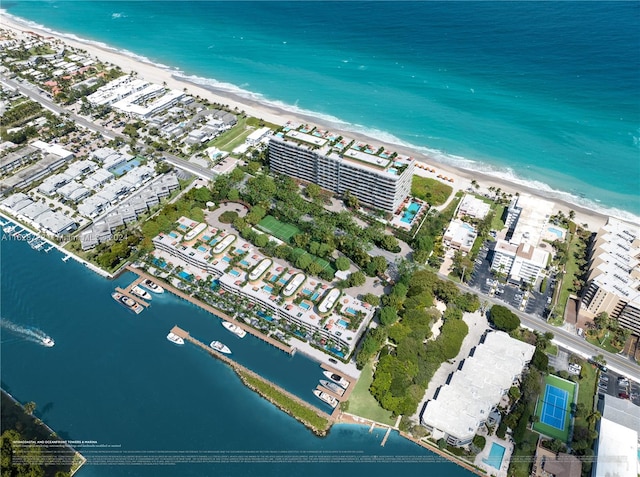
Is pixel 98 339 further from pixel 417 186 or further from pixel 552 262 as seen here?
pixel 552 262

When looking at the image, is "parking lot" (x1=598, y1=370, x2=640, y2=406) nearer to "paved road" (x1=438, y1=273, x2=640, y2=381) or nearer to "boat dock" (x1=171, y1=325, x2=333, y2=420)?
"paved road" (x1=438, y1=273, x2=640, y2=381)

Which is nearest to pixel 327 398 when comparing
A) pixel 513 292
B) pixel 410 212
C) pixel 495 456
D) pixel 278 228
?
pixel 495 456

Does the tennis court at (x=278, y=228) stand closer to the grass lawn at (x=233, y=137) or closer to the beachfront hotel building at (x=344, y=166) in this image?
the beachfront hotel building at (x=344, y=166)

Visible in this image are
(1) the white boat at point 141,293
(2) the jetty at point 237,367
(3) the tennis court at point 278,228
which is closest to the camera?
(2) the jetty at point 237,367

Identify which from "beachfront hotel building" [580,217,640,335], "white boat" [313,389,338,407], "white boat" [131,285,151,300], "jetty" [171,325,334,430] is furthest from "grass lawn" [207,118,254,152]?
"beachfront hotel building" [580,217,640,335]

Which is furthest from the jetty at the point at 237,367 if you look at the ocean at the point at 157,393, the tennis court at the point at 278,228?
the tennis court at the point at 278,228

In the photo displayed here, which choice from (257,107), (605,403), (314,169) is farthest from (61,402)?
(257,107)
